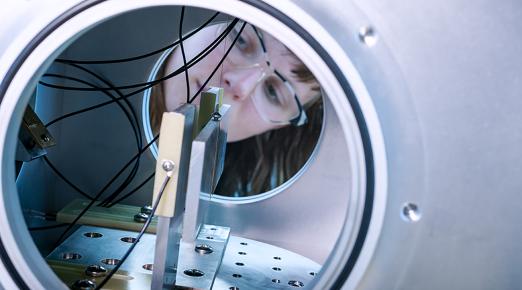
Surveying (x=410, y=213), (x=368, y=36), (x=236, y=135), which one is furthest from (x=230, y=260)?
(x=236, y=135)

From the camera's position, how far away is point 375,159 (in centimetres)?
104

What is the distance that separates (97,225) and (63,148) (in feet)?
1.07

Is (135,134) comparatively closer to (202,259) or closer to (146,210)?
(146,210)

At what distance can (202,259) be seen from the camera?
5.46 feet

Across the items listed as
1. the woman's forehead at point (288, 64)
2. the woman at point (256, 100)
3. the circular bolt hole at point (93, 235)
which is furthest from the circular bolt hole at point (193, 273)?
the woman's forehead at point (288, 64)

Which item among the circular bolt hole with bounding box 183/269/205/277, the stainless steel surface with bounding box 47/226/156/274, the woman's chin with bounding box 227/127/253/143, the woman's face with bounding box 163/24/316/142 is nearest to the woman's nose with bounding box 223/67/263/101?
the woman's face with bounding box 163/24/316/142

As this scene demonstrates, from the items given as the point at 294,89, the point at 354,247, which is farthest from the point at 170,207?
the point at 294,89

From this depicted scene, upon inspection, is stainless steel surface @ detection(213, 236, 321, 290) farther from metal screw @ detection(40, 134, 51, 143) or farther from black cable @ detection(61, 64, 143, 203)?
metal screw @ detection(40, 134, 51, 143)

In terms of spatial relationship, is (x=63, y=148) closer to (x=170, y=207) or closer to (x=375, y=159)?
(x=170, y=207)

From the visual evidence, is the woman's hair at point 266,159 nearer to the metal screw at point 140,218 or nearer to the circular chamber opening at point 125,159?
the circular chamber opening at point 125,159

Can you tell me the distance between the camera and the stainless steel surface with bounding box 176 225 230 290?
1.51 m

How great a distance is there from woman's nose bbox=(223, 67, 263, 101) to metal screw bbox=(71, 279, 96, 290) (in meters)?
1.55

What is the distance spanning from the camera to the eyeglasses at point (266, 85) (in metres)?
2.87

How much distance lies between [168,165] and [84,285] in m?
0.41
